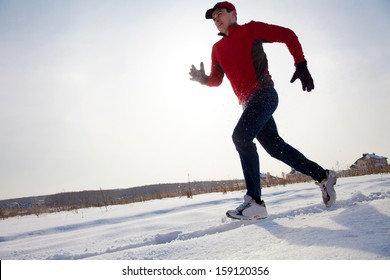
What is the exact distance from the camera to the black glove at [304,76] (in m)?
2.21

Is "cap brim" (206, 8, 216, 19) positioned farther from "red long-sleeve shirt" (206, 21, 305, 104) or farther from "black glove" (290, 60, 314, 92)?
"black glove" (290, 60, 314, 92)

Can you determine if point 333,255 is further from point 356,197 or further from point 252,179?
point 356,197

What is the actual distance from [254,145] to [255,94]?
0.41 metres

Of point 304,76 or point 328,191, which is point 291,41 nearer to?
point 304,76

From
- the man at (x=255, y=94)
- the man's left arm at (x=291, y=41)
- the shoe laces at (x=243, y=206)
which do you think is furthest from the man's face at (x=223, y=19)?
the shoe laces at (x=243, y=206)

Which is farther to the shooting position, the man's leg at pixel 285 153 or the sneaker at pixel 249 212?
the man's leg at pixel 285 153

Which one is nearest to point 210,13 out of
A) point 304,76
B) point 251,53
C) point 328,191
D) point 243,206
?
point 251,53

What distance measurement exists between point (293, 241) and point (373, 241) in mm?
328

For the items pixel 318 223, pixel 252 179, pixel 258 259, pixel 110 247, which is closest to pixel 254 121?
pixel 252 179

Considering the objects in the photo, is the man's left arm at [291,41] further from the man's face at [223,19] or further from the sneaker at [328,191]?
the sneaker at [328,191]

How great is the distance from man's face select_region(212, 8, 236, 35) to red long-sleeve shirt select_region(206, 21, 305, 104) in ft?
0.20

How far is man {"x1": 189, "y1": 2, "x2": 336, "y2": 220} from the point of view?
2.20 metres

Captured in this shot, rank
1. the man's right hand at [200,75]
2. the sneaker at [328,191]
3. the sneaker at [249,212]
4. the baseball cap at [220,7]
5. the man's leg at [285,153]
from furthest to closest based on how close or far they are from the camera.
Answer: the man's right hand at [200,75] → the baseball cap at [220,7] → the man's leg at [285,153] → the sneaker at [328,191] → the sneaker at [249,212]
